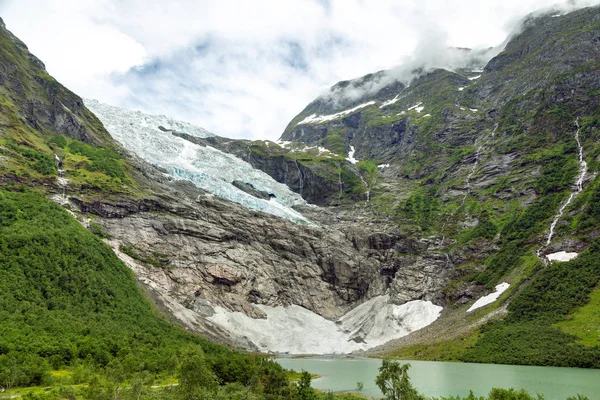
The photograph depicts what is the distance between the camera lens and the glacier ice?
367 ft

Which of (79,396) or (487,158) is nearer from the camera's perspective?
(79,396)

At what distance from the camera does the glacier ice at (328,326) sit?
111750mm

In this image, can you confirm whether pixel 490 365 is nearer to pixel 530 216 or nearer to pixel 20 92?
pixel 530 216

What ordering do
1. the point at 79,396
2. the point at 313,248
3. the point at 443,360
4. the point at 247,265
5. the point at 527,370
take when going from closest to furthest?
the point at 79,396 → the point at 527,370 → the point at 443,360 → the point at 247,265 → the point at 313,248

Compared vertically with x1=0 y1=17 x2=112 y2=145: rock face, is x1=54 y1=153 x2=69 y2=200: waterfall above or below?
below

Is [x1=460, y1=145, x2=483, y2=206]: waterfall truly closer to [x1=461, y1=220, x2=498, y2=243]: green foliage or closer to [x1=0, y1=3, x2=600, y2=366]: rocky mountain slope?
[x1=0, y1=3, x2=600, y2=366]: rocky mountain slope

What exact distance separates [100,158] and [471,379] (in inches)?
4983

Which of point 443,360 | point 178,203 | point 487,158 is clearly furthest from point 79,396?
point 487,158

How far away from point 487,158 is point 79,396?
18259cm

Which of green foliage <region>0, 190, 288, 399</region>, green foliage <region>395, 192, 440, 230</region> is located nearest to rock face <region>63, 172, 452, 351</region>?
green foliage <region>395, 192, 440, 230</region>

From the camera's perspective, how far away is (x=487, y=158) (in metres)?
186

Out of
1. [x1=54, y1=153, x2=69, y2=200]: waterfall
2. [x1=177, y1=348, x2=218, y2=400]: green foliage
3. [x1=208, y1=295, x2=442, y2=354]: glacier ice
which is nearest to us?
[x1=177, y1=348, x2=218, y2=400]: green foliage

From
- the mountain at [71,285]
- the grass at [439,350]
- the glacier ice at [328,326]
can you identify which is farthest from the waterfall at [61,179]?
the grass at [439,350]

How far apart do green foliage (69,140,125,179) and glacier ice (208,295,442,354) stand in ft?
193
